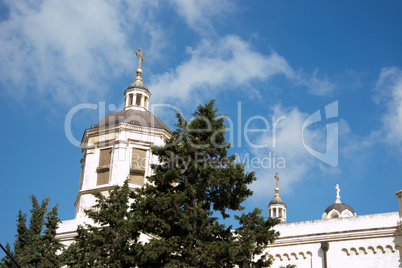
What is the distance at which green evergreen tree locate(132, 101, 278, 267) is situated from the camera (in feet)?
67.8

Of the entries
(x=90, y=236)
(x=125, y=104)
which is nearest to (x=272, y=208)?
(x=125, y=104)

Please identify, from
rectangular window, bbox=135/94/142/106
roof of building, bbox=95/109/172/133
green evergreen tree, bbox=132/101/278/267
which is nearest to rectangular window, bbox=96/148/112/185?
roof of building, bbox=95/109/172/133

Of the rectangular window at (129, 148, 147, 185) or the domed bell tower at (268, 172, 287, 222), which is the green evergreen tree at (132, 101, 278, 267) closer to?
the rectangular window at (129, 148, 147, 185)

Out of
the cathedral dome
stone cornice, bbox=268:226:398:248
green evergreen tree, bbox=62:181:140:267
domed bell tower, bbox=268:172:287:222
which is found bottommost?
green evergreen tree, bbox=62:181:140:267

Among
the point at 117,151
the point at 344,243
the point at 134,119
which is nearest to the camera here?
the point at 344,243

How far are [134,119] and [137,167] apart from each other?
270 cm

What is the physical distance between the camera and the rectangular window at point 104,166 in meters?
31.0

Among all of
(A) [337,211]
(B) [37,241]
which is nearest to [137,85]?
(B) [37,241]

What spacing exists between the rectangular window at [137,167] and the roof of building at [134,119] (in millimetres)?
1538

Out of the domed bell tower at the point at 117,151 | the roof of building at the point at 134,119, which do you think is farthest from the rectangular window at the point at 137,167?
the roof of building at the point at 134,119

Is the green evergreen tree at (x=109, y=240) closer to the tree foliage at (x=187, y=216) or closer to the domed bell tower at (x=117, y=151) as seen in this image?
the tree foliage at (x=187, y=216)

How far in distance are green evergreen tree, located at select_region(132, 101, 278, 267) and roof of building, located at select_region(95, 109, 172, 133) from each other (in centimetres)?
784

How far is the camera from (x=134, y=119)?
32094 millimetres

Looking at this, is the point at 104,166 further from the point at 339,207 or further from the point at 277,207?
the point at 277,207
